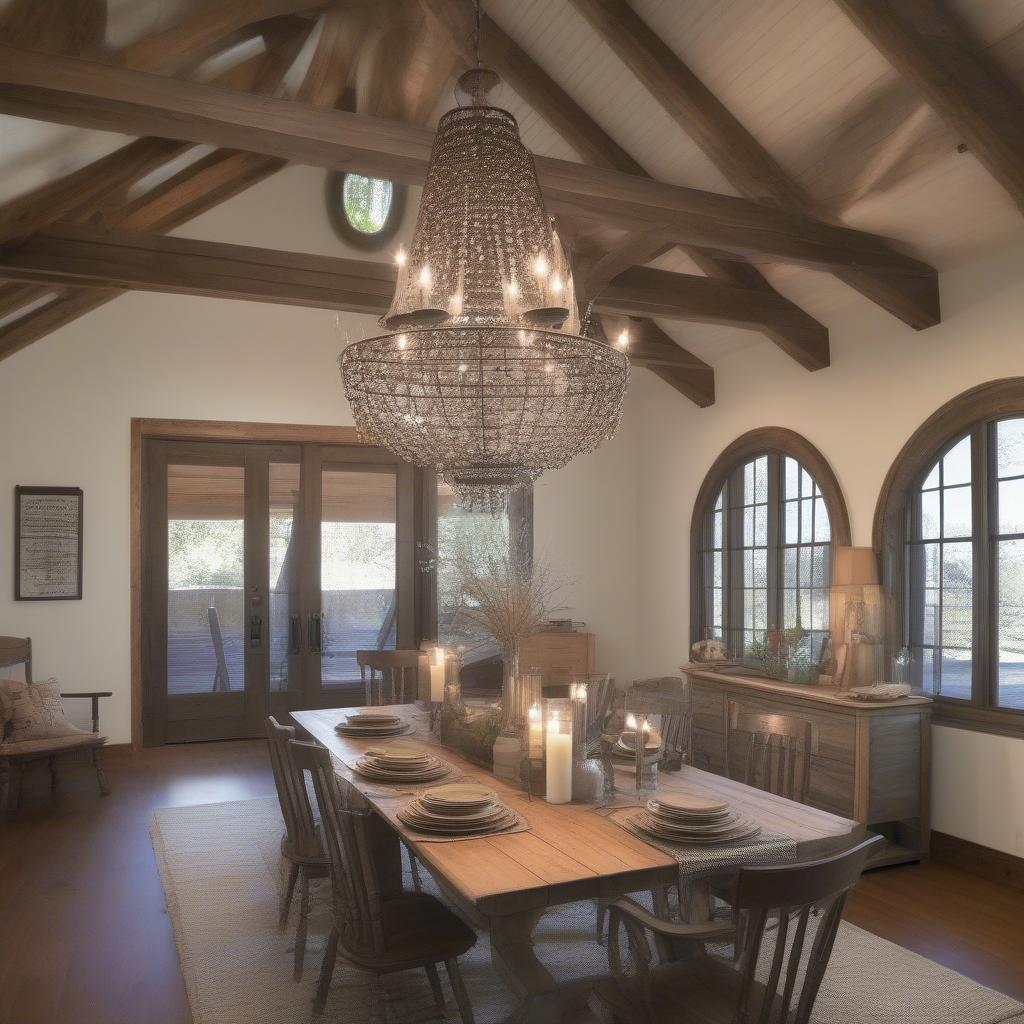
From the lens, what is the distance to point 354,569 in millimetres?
7371

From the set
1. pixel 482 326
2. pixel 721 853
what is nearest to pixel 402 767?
pixel 721 853

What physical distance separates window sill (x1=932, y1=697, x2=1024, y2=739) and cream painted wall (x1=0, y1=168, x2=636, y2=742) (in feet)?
14.8

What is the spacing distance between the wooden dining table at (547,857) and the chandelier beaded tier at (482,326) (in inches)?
45.6

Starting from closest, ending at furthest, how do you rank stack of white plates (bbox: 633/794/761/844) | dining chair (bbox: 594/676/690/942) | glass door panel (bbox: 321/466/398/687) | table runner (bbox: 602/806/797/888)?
1. table runner (bbox: 602/806/797/888)
2. stack of white plates (bbox: 633/794/761/844)
3. dining chair (bbox: 594/676/690/942)
4. glass door panel (bbox: 321/466/398/687)

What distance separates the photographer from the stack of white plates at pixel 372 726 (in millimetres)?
3764

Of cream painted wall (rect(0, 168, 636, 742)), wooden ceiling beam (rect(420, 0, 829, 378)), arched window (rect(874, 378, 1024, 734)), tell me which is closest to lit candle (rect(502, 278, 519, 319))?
wooden ceiling beam (rect(420, 0, 829, 378))

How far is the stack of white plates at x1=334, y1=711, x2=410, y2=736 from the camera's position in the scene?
12.3 feet

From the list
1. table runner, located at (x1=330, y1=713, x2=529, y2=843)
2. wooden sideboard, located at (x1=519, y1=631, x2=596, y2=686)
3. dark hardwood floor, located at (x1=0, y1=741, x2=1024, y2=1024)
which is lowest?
dark hardwood floor, located at (x1=0, y1=741, x2=1024, y2=1024)

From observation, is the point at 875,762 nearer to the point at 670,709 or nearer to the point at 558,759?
the point at 670,709

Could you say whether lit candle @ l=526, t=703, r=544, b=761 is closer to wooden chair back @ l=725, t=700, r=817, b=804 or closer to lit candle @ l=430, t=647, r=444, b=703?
wooden chair back @ l=725, t=700, r=817, b=804

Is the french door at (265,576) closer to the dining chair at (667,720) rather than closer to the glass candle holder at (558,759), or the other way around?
the dining chair at (667,720)

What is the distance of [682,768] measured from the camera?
327 cm

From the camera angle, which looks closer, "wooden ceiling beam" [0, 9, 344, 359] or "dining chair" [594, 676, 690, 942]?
"dining chair" [594, 676, 690, 942]

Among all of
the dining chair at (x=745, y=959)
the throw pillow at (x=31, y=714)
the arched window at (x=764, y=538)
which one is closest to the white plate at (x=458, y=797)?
the dining chair at (x=745, y=959)
